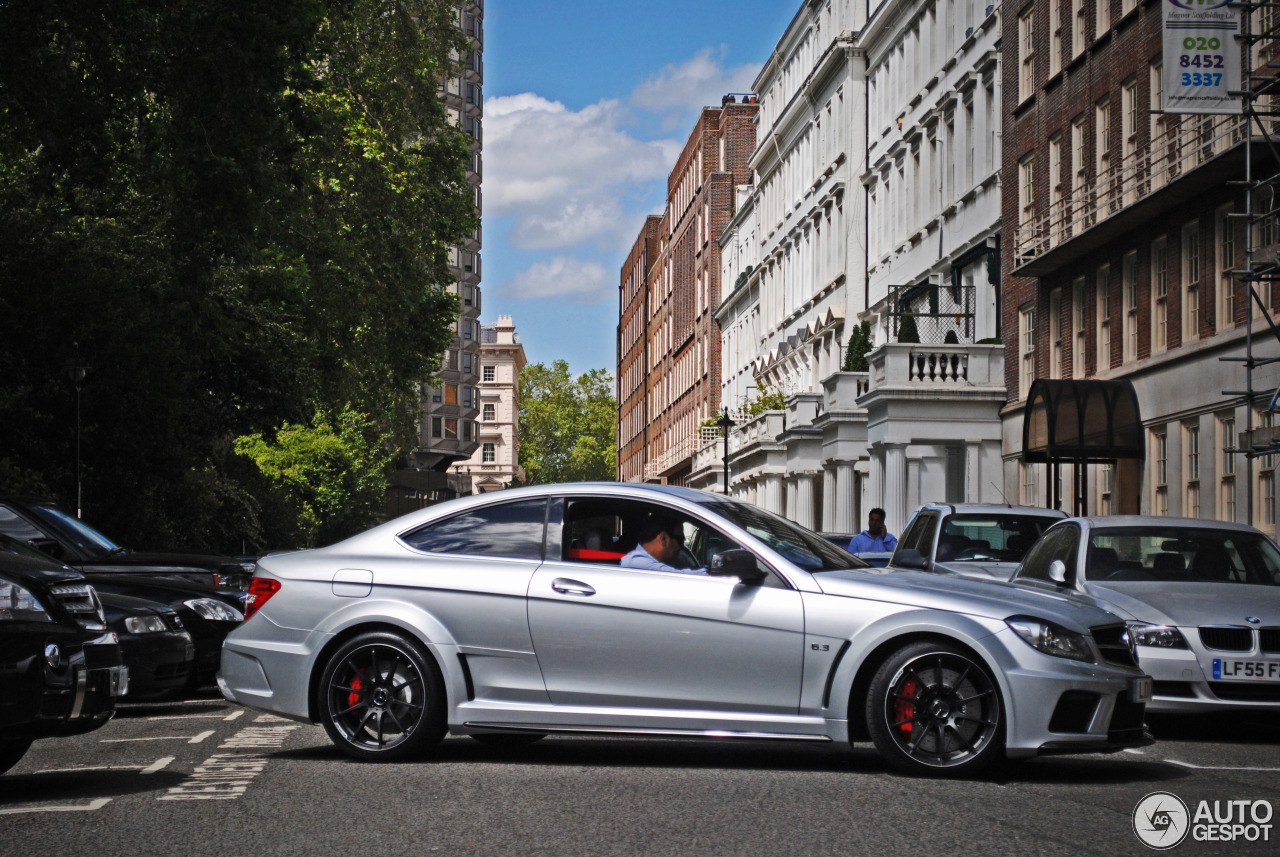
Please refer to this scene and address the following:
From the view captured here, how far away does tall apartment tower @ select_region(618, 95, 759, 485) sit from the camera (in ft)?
305

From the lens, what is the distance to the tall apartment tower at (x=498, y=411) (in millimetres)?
175625

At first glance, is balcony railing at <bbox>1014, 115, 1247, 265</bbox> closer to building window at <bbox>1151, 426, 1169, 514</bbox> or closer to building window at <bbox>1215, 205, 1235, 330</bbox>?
building window at <bbox>1215, 205, 1235, 330</bbox>

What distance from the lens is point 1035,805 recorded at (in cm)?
820

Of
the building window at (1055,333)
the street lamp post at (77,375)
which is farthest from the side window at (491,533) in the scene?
the building window at (1055,333)

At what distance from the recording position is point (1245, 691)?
11.7m

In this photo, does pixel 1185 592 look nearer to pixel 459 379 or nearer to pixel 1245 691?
pixel 1245 691

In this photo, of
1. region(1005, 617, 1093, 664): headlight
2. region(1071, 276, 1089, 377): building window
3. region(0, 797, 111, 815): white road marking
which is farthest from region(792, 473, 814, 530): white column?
region(0, 797, 111, 815): white road marking

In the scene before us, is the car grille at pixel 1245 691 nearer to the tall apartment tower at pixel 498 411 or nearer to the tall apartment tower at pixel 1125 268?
the tall apartment tower at pixel 1125 268

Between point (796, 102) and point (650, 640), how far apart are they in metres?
54.0

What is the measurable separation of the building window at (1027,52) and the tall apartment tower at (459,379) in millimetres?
78323

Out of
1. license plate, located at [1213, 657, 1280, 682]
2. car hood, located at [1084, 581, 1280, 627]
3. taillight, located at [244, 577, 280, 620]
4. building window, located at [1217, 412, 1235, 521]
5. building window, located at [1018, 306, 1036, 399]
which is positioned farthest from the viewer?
building window, located at [1018, 306, 1036, 399]

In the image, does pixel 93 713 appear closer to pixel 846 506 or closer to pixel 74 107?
pixel 74 107

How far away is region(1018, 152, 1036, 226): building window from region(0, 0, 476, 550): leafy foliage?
14190 millimetres

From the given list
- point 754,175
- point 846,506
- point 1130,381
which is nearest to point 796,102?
point 754,175
